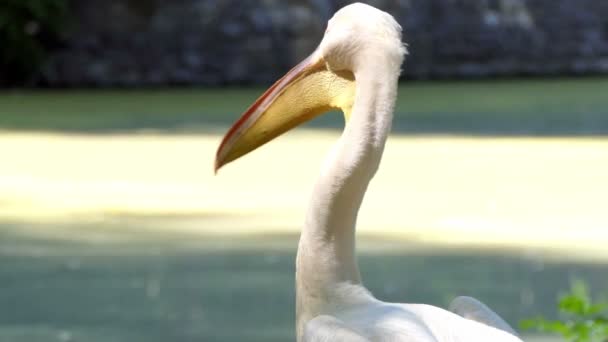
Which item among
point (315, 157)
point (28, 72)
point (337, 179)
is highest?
point (337, 179)

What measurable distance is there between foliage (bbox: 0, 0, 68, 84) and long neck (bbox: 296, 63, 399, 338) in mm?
12612

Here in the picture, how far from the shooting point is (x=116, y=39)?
15742mm

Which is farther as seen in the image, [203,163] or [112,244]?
[203,163]

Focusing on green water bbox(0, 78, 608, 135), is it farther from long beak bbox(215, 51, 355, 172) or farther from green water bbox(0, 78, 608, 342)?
long beak bbox(215, 51, 355, 172)

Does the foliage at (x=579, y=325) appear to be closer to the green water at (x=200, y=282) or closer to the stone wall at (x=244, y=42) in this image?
the green water at (x=200, y=282)

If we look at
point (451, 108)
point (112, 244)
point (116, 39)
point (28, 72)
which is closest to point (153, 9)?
point (116, 39)

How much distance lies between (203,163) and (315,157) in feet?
2.31

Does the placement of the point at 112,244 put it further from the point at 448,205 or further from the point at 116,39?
the point at 116,39

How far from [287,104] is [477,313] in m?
0.55

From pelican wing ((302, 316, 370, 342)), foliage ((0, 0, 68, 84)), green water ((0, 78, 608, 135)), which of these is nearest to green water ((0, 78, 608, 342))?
pelican wing ((302, 316, 370, 342))

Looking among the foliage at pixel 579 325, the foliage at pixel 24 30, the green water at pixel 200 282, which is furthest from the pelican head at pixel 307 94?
the foliage at pixel 24 30

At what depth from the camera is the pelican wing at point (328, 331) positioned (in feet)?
7.46

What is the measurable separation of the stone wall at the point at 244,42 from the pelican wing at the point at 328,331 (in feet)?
43.1

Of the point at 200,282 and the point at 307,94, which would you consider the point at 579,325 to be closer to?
the point at 307,94
